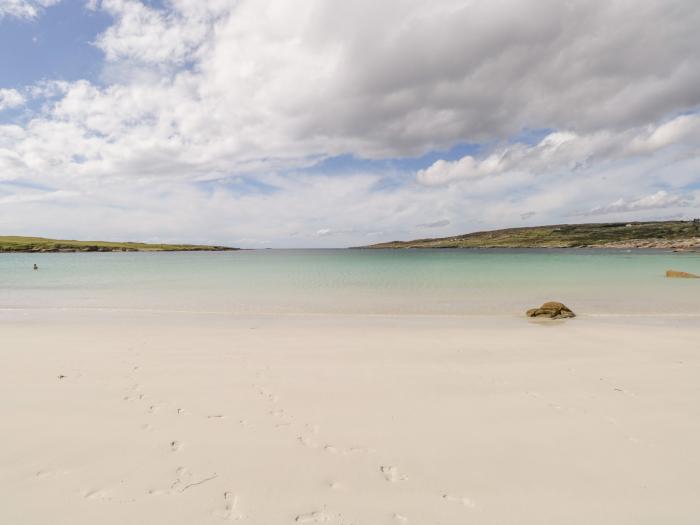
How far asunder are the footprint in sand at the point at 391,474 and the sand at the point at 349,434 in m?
0.02

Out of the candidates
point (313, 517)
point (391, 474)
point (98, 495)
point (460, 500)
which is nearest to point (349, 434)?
point (391, 474)

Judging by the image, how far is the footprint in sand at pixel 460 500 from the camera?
13.8 feet

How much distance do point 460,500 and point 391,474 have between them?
93 centimetres

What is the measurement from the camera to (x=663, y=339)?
12211 mm

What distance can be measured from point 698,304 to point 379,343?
2213cm

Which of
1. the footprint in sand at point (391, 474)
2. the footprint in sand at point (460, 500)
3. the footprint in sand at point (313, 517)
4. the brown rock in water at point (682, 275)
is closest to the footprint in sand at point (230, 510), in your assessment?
the footprint in sand at point (313, 517)

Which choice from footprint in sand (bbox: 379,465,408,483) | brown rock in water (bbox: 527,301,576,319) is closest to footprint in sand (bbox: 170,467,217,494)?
footprint in sand (bbox: 379,465,408,483)

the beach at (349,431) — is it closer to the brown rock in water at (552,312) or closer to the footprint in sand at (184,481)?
the footprint in sand at (184,481)

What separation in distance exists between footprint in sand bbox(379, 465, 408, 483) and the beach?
0.06ft

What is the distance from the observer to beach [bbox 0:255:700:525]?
4.18 m

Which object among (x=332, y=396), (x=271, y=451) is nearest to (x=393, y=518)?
(x=271, y=451)

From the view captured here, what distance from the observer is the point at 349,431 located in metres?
5.88

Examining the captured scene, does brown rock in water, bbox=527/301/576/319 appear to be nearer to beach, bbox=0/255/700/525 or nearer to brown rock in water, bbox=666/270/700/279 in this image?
beach, bbox=0/255/700/525

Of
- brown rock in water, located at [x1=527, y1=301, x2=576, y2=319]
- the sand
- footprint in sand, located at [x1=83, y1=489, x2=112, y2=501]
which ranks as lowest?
brown rock in water, located at [x1=527, y1=301, x2=576, y2=319]
